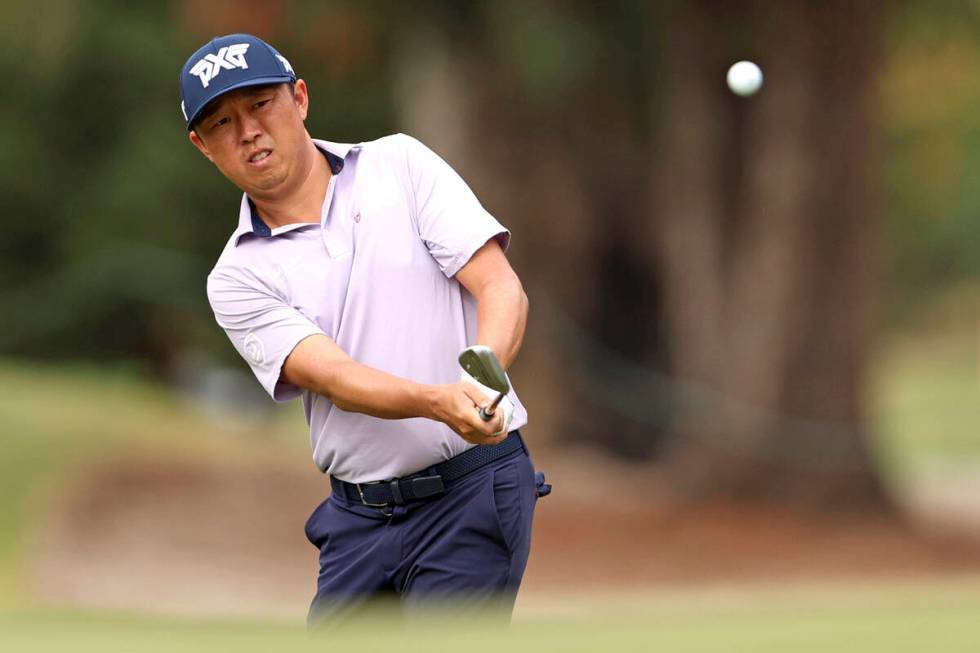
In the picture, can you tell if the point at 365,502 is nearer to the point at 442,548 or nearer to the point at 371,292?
the point at 442,548

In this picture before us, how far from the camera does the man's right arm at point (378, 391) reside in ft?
12.6

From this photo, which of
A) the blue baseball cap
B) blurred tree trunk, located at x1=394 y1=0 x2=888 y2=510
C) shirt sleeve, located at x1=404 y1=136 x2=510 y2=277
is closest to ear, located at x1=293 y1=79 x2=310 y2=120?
the blue baseball cap

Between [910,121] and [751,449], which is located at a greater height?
[910,121]

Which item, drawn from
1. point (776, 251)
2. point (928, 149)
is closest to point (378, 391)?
point (776, 251)

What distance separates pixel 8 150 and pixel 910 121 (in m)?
11.5

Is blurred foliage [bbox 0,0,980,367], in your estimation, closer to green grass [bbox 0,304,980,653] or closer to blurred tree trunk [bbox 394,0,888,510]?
blurred tree trunk [bbox 394,0,888,510]

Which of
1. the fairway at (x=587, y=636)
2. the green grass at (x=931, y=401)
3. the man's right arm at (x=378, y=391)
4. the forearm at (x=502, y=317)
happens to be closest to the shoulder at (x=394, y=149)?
the forearm at (x=502, y=317)

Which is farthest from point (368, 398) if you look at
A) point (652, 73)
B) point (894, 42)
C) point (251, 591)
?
point (652, 73)

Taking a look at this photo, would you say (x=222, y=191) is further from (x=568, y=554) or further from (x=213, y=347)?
(x=568, y=554)

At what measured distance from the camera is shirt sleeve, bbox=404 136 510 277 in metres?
4.18

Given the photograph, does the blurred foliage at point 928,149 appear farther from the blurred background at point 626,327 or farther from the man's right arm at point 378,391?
the man's right arm at point 378,391

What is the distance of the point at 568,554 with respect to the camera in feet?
43.1

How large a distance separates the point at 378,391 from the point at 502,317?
0.35 meters

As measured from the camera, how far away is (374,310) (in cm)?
420
